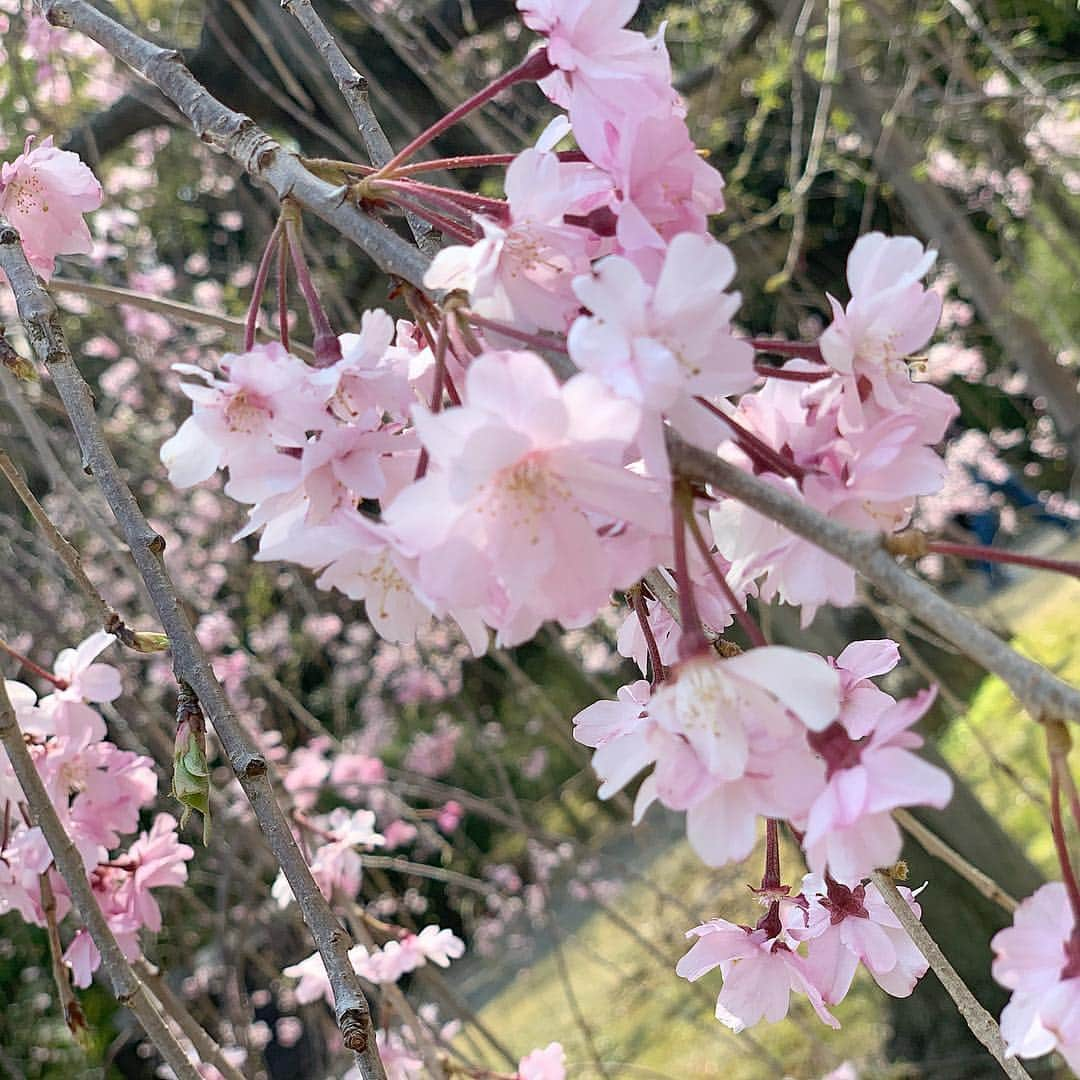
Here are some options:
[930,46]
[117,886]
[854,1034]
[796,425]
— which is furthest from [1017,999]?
[854,1034]

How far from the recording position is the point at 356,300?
472cm

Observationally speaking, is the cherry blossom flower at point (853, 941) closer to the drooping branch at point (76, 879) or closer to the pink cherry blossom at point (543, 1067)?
the drooping branch at point (76, 879)

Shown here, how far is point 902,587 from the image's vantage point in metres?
0.41

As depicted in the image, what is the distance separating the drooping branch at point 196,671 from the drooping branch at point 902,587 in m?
0.36

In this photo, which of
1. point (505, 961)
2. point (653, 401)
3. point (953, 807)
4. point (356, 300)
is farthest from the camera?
point (505, 961)

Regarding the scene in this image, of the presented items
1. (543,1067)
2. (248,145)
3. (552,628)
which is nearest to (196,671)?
(248,145)

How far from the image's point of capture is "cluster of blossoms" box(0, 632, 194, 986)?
42.3 inches

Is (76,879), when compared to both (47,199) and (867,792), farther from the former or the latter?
(867,792)

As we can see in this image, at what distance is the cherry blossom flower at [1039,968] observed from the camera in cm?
46

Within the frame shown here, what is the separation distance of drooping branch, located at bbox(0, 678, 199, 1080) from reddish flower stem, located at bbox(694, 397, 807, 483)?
0.57m

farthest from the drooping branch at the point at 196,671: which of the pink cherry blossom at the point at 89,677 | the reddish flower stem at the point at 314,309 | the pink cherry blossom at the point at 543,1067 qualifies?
the pink cherry blossom at the point at 543,1067

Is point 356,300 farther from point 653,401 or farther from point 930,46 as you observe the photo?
point 653,401

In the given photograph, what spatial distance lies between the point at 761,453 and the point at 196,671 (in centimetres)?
37

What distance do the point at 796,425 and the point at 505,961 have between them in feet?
18.8
